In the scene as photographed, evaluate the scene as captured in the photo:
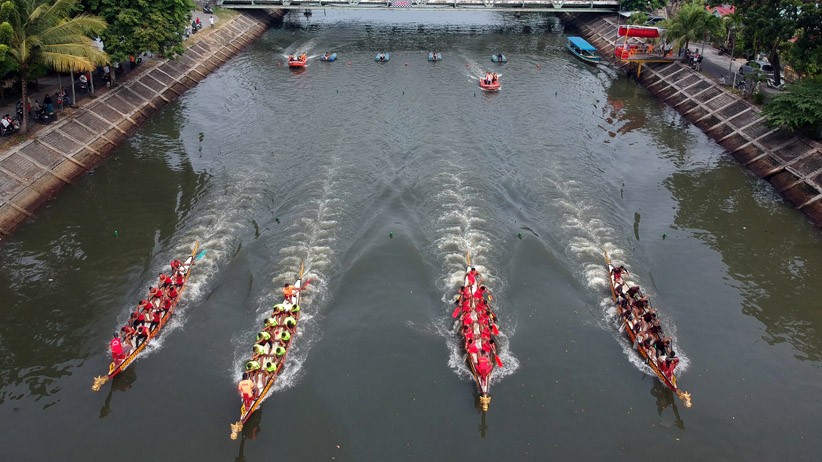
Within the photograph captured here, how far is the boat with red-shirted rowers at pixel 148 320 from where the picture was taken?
29641 mm

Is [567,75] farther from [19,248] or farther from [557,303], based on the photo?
[19,248]

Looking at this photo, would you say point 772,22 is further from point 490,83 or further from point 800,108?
point 490,83

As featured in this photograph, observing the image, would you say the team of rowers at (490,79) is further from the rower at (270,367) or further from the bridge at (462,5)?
the rower at (270,367)

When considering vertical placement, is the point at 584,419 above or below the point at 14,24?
below

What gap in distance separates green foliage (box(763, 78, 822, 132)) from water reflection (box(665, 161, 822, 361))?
532 centimetres

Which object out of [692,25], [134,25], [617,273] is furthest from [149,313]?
[692,25]

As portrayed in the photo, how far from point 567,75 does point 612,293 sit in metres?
52.4

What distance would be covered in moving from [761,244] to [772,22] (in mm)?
26281

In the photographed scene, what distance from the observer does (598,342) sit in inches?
1289

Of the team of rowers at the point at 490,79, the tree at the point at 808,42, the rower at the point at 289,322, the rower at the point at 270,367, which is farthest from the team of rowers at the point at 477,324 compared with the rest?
the team of rowers at the point at 490,79

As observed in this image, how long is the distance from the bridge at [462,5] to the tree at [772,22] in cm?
4101

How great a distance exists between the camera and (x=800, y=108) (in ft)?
159

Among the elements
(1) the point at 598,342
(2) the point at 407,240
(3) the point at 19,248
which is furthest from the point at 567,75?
(3) the point at 19,248

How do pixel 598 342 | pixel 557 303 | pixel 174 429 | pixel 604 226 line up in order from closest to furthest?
pixel 174 429
pixel 598 342
pixel 557 303
pixel 604 226
